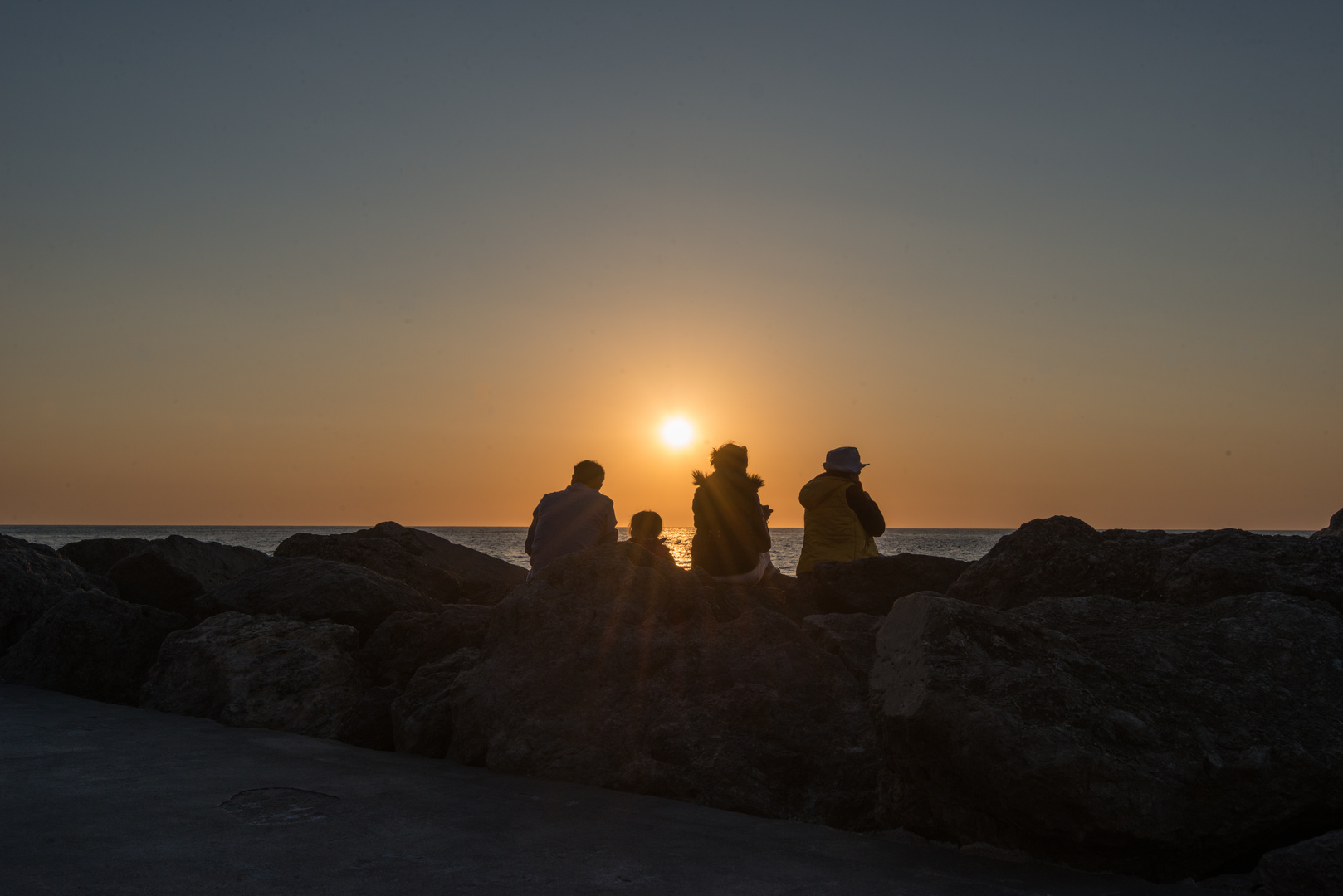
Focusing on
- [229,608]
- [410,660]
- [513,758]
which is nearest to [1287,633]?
[513,758]

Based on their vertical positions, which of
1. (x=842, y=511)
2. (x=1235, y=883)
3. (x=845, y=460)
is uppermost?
(x=845, y=460)

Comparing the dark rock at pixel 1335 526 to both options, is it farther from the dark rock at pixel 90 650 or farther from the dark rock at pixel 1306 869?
the dark rock at pixel 90 650

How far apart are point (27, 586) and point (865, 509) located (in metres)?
6.84

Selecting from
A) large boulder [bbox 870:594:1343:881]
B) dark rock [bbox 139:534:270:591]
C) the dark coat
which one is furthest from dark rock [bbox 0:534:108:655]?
large boulder [bbox 870:594:1343:881]

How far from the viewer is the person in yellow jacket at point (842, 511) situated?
8.02m

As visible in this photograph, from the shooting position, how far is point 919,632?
3.65 m

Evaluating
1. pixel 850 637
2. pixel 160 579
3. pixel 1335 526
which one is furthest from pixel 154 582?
pixel 1335 526

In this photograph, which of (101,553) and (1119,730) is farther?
(101,553)

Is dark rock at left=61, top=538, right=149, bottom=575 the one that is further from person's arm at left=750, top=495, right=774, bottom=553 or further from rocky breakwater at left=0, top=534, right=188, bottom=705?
person's arm at left=750, top=495, right=774, bottom=553

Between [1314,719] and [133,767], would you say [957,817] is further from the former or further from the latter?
[133,767]

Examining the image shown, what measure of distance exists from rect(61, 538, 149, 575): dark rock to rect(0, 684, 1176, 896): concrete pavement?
23.1 ft

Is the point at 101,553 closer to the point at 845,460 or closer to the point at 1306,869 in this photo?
the point at 845,460

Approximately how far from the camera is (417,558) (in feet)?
32.9

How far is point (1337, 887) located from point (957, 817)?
1.13m
